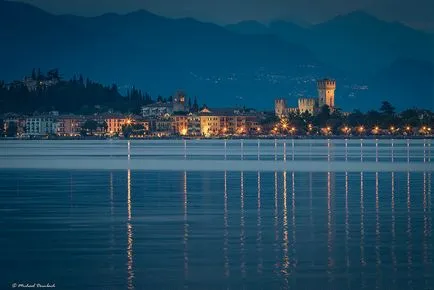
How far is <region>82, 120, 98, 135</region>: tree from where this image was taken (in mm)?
160500

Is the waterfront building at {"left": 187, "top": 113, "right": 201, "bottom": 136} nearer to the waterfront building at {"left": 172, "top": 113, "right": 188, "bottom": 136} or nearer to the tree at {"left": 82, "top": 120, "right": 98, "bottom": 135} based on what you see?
the waterfront building at {"left": 172, "top": 113, "right": 188, "bottom": 136}

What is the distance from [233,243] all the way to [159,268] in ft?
7.22

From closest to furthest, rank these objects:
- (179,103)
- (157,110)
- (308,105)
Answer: (308,105) < (157,110) < (179,103)

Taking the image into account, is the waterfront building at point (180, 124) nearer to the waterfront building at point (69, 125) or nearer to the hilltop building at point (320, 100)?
the waterfront building at point (69, 125)

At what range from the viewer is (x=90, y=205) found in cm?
1864

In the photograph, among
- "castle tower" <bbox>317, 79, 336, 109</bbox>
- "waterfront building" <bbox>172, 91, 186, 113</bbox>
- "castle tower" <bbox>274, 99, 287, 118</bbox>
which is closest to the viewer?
"castle tower" <bbox>317, 79, 336, 109</bbox>

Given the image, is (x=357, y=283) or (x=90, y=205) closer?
(x=357, y=283)

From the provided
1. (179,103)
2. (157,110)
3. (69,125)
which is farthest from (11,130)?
(179,103)

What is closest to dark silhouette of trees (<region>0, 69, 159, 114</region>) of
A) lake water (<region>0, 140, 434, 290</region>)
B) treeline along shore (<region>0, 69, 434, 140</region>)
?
treeline along shore (<region>0, 69, 434, 140</region>)

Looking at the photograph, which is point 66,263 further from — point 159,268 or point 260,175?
point 260,175

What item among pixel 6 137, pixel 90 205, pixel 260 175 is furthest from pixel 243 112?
pixel 90 205

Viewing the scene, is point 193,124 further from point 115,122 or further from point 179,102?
point 179,102

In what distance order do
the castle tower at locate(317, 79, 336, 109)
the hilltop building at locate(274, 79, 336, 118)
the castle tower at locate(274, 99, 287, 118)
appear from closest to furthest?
1. the hilltop building at locate(274, 79, 336, 118)
2. the castle tower at locate(317, 79, 336, 109)
3. the castle tower at locate(274, 99, 287, 118)

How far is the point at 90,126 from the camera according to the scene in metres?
160
